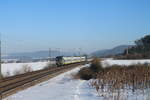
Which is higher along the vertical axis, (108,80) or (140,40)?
(140,40)

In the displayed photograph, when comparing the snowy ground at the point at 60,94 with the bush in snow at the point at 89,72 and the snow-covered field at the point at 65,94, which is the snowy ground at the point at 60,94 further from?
the bush in snow at the point at 89,72

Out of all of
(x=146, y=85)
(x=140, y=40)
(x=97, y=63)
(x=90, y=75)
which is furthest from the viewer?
(x=140, y=40)

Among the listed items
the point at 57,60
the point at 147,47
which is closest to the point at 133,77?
the point at 57,60

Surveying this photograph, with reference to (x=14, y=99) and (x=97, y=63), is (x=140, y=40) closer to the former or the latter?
(x=97, y=63)

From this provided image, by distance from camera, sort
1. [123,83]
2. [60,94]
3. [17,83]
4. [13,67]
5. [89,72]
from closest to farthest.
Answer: [123,83], [60,94], [17,83], [89,72], [13,67]

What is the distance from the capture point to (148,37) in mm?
145250

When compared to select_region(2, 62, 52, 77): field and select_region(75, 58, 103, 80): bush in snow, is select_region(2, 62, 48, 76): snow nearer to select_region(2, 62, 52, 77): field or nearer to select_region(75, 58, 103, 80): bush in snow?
select_region(2, 62, 52, 77): field

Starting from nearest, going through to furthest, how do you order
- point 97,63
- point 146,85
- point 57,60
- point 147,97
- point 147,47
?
1. point 147,97
2. point 146,85
3. point 97,63
4. point 57,60
5. point 147,47

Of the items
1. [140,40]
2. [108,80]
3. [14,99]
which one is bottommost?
[14,99]

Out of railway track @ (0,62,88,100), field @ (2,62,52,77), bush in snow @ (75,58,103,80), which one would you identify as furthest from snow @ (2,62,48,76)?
bush in snow @ (75,58,103,80)

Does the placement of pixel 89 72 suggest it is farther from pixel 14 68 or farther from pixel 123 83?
pixel 14 68

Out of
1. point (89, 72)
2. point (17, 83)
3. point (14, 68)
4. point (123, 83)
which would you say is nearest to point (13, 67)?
point (14, 68)

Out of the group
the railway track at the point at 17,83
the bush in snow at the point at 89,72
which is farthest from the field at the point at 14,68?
the bush in snow at the point at 89,72

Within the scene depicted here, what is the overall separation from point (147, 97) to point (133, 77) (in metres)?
4.47
